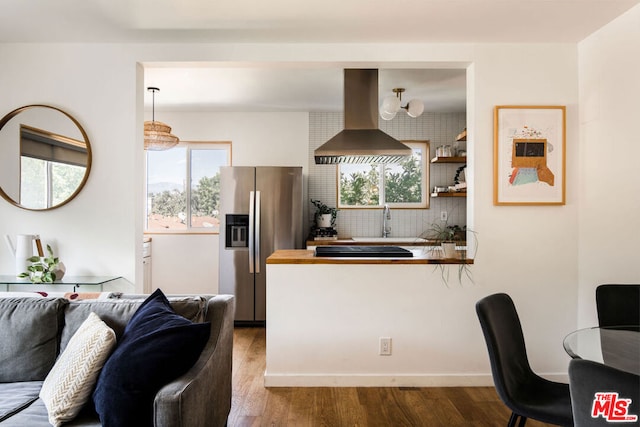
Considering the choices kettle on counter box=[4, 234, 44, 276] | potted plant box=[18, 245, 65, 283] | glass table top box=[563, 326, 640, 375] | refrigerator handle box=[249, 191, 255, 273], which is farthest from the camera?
refrigerator handle box=[249, 191, 255, 273]

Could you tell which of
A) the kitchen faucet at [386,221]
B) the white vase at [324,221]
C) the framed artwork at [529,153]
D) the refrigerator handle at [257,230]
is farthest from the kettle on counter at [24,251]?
the kitchen faucet at [386,221]

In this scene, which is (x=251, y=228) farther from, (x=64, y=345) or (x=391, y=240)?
(x=64, y=345)

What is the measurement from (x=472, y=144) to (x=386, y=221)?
238 centimetres

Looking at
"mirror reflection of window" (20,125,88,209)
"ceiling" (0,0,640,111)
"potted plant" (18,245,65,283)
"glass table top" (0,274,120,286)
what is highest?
"ceiling" (0,0,640,111)

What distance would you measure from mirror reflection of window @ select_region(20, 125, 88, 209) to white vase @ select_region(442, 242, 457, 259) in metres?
2.60

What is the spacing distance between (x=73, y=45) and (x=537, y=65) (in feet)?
10.7

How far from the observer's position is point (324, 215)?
16.9 feet

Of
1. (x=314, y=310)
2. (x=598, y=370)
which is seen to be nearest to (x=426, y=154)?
(x=314, y=310)

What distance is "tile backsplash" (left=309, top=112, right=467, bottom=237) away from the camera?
527 centimetres

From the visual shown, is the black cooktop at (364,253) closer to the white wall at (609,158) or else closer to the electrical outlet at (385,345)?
the electrical outlet at (385,345)

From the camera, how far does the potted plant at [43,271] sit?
2729 millimetres

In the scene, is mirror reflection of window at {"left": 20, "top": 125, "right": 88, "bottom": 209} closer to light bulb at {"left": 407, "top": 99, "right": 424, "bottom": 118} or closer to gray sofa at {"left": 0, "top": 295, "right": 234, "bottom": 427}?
gray sofa at {"left": 0, "top": 295, "right": 234, "bottom": 427}

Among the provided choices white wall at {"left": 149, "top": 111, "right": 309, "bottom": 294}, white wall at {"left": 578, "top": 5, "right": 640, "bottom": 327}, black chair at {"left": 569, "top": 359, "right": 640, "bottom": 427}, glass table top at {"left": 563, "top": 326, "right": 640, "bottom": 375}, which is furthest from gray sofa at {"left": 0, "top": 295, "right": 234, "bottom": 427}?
white wall at {"left": 149, "top": 111, "right": 309, "bottom": 294}

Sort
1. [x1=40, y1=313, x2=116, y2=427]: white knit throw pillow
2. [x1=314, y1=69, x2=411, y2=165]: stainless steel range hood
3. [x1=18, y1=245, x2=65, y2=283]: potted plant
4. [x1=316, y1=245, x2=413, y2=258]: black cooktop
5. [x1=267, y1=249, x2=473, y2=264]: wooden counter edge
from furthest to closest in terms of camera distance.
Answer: [x1=314, y1=69, x2=411, y2=165]: stainless steel range hood → [x1=316, y1=245, x2=413, y2=258]: black cooktop → [x1=267, y1=249, x2=473, y2=264]: wooden counter edge → [x1=18, y1=245, x2=65, y2=283]: potted plant → [x1=40, y1=313, x2=116, y2=427]: white knit throw pillow
